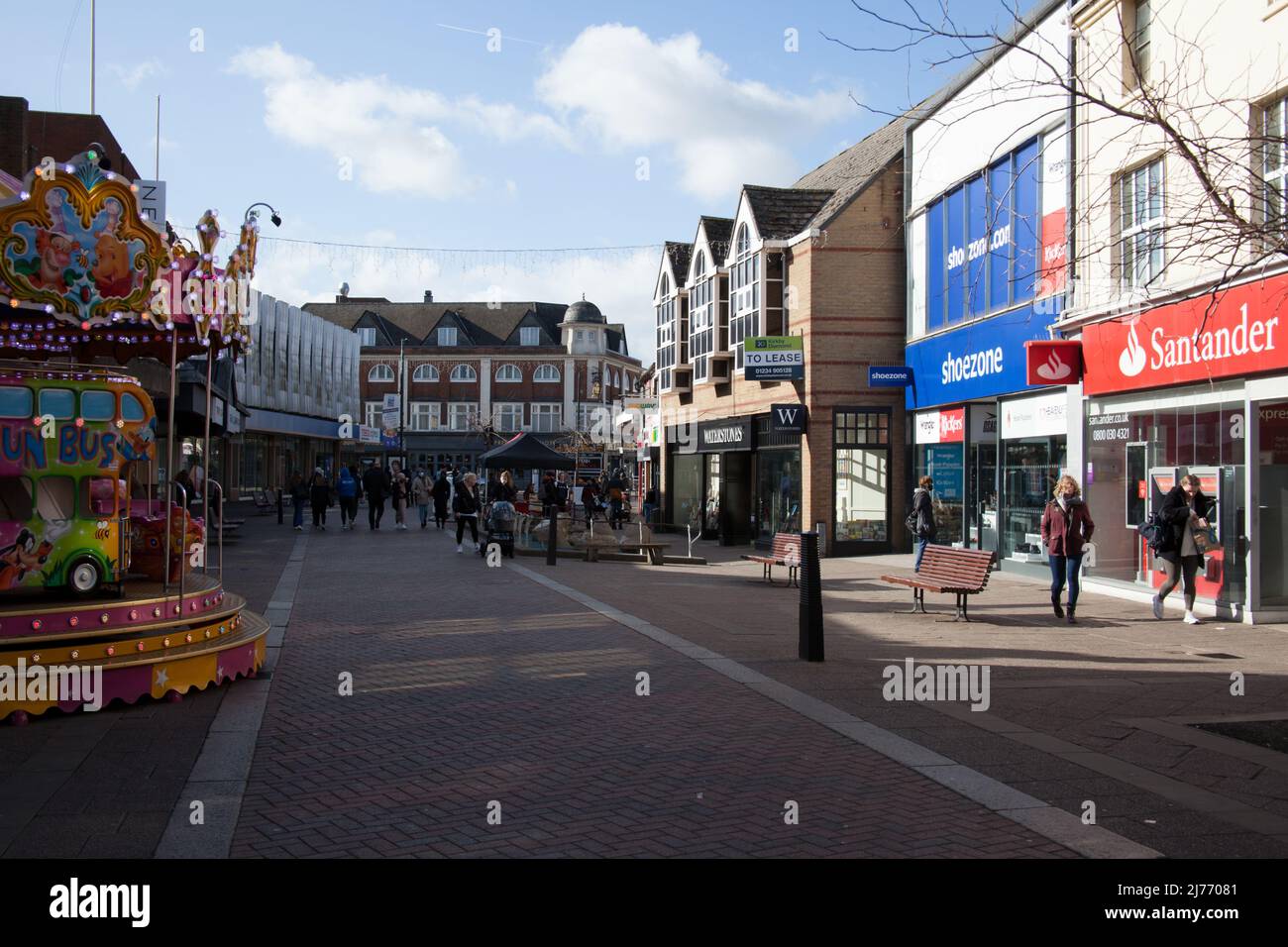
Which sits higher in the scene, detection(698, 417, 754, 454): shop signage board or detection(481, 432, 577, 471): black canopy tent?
detection(698, 417, 754, 454): shop signage board

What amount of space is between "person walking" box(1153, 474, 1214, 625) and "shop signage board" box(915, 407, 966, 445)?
8.10m

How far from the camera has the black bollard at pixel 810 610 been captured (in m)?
9.91

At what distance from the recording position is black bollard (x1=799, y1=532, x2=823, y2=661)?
32.5 ft

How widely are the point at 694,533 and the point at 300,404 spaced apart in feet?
91.1

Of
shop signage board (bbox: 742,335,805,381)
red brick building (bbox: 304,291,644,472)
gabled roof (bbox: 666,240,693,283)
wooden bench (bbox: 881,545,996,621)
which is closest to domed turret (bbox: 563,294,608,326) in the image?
red brick building (bbox: 304,291,644,472)

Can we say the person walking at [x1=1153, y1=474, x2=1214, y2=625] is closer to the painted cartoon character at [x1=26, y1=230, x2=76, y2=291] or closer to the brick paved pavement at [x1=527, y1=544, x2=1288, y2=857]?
the brick paved pavement at [x1=527, y1=544, x2=1288, y2=857]

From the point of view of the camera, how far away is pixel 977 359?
19750 millimetres

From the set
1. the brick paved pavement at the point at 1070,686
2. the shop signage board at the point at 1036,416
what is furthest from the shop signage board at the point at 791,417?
the brick paved pavement at the point at 1070,686

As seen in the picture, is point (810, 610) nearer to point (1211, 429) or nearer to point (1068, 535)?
point (1068, 535)

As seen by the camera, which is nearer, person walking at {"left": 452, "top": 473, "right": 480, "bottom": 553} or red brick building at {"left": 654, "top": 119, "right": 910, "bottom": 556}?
person walking at {"left": 452, "top": 473, "right": 480, "bottom": 553}

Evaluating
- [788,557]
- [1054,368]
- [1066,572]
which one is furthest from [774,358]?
[1066,572]

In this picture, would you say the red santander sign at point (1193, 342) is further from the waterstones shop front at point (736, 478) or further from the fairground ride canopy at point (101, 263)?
the fairground ride canopy at point (101, 263)

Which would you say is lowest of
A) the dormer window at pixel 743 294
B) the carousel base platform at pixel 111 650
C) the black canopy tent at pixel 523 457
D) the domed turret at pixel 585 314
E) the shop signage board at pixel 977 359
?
the carousel base platform at pixel 111 650

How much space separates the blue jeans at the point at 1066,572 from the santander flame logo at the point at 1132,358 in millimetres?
3195
